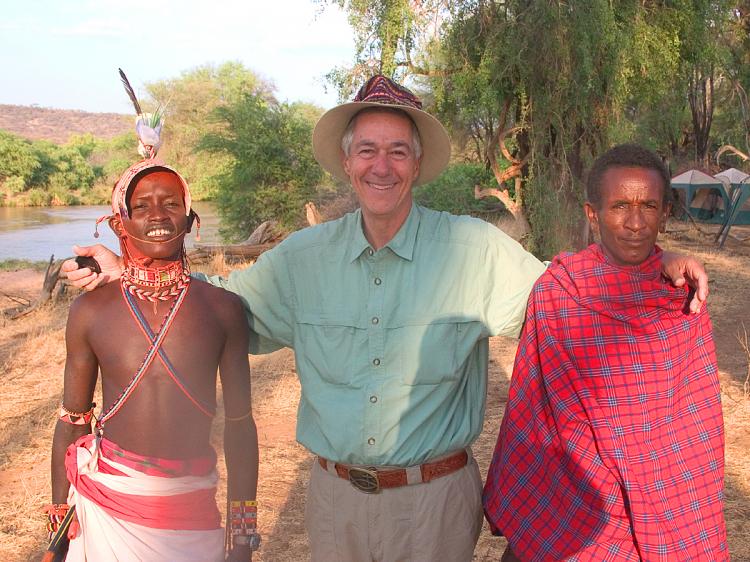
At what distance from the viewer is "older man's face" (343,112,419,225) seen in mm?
2229

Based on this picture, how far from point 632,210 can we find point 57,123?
3586 inches

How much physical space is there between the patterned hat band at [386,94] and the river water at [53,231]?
13041 millimetres

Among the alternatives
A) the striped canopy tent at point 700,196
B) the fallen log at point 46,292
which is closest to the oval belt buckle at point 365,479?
the fallen log at point 46,292

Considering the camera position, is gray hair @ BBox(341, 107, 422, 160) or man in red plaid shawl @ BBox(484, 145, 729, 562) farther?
gray hair @ BBox(341, 107, 422, 160)

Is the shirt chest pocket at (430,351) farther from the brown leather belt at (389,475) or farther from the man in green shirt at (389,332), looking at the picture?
the brown leather belt at (389,475)

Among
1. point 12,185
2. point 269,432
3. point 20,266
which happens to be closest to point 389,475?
point 269,432

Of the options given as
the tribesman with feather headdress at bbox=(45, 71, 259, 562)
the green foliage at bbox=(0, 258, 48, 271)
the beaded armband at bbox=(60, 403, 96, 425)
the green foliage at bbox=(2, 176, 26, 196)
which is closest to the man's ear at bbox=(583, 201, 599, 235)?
the tribesman with feather headdress at bbox=(45, 71, 259, 562)

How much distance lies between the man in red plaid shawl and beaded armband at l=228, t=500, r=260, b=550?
2.81 ft

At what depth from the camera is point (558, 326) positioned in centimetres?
221

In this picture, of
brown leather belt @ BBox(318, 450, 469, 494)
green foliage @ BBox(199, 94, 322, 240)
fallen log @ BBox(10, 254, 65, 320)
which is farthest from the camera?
green foliage @ BBox(199, 94, 322, 240)

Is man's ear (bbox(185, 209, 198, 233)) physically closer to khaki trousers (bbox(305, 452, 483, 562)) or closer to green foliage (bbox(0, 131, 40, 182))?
khaki trousers (bbox(305, 452, 483, 562))

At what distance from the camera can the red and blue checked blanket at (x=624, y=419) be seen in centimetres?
211

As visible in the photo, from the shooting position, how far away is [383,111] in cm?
228

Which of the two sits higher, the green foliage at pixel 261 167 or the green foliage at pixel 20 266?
the green foliage at pixel 261 167
